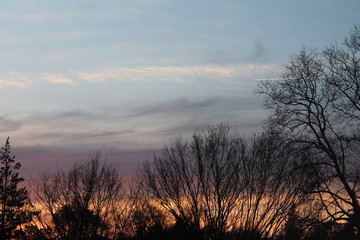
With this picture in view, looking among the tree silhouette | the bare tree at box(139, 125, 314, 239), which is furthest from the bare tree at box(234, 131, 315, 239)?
the tree silhouette

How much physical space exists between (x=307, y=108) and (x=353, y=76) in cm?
324

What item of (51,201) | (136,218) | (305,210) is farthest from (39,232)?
(305,210)

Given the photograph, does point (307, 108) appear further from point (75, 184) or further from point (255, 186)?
point (75, 184)

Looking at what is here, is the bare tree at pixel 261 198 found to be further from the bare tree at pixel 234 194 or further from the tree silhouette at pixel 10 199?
the tree silhouette at pixel 10 199

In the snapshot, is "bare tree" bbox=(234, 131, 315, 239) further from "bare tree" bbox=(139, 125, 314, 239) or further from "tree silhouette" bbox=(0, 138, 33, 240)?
"tree silhouette" bbox=(0, 138, 33, 240)

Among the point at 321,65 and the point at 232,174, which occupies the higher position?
the point at 321,65

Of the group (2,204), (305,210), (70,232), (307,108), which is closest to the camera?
(307,108)

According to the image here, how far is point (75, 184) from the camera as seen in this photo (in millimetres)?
42438

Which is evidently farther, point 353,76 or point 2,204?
point 2,204

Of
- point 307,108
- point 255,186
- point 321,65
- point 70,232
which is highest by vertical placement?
point 321,65

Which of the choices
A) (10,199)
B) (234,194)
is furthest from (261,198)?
(10,199)

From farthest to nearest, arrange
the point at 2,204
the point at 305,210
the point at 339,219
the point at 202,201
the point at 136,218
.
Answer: the point at 2,204, the point at 136,218, the point at 202,201, the point at 305,210, the point at 339,219

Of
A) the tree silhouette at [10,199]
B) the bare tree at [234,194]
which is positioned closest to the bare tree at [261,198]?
the bare tree at [234,194]

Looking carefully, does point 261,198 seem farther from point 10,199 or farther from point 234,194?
point 10,199
